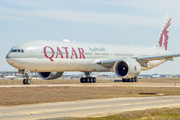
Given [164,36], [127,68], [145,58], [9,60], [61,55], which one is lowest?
[127,68]

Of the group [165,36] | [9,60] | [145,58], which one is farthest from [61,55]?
[165,36]

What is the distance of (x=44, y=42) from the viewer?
36719 millimetres

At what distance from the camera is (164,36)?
2189 inches

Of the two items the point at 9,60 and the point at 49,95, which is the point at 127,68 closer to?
the point at 9,60

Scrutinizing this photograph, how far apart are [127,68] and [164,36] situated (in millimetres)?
18176

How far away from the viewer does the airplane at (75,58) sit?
3447cm

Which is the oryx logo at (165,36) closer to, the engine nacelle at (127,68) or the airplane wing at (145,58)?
the airplane wing at (145,58)

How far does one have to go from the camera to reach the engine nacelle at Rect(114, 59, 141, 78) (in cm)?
3831

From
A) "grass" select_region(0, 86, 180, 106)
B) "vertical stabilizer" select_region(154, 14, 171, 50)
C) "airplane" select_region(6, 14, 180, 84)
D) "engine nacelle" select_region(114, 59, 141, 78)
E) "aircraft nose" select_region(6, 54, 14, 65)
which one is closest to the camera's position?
→ "grass" select_region(0, 86, 180, 106)

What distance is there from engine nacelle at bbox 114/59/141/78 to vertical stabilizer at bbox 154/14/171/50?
15635 millimetres

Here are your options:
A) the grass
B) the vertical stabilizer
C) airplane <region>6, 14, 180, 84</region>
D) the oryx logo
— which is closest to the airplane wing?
airplane <region>6, 14, 180, 84</region>

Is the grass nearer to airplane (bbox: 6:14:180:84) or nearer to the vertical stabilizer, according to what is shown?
airplane (bbox: 6:14:180:84)

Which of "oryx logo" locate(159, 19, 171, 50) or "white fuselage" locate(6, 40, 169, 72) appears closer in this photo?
"white fuselage" locate(6, 40, 169, 72)

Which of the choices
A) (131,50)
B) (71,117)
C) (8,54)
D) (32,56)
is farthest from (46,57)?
(71,117)
